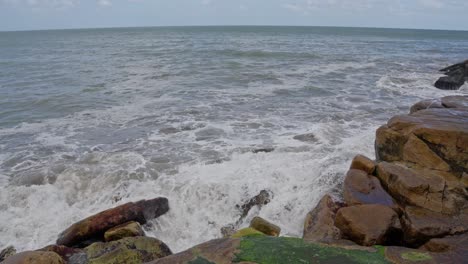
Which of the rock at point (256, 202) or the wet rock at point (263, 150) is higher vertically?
the wet rock at point (263, 150)

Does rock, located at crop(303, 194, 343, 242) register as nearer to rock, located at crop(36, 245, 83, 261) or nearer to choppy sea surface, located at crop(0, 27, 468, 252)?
choppy sea surface, located at crop(0, 27, 468, 252)

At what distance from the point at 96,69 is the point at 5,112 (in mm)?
13144

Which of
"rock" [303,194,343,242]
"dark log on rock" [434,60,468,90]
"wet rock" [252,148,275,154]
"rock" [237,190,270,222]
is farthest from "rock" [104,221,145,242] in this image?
"dark log on rock" [434,60,468,90]

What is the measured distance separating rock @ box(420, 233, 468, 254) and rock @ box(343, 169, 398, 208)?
1082mm

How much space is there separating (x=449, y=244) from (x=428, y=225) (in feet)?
1.87

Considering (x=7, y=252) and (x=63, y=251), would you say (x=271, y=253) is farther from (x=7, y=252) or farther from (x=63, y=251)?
(x=7, y=252)

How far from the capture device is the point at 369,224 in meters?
6.00

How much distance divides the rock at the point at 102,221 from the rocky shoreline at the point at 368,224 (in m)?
0.02

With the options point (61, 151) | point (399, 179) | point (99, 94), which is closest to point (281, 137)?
point (399, 179)

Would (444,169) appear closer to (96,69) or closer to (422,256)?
(422,256)

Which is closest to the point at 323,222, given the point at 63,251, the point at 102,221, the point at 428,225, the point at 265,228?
the point at 265,228

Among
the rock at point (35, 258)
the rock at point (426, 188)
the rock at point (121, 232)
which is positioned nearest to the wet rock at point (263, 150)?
the rock at point (426, 188)

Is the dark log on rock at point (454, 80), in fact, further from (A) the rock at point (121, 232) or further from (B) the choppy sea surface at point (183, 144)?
(A) the rock at point (121, 232)

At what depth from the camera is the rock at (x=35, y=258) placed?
A: 5.70 meters
